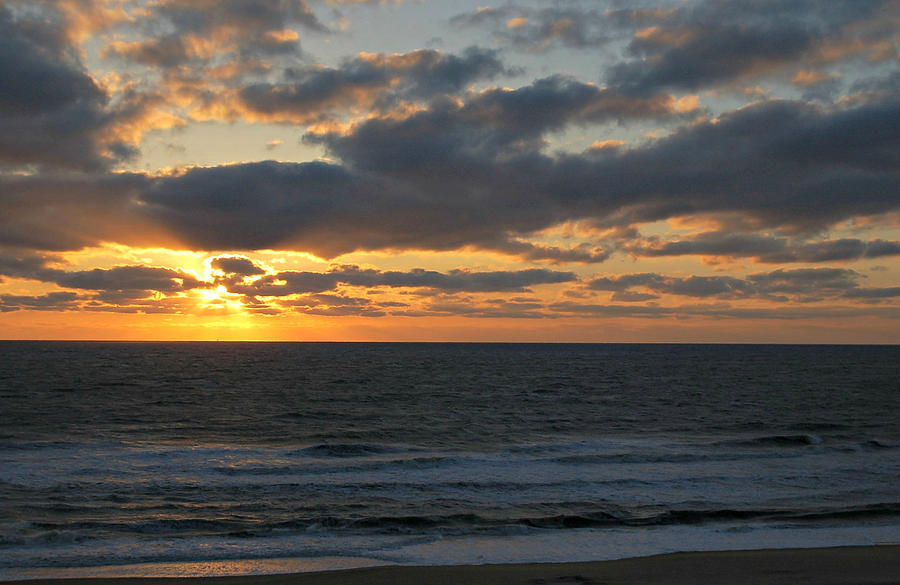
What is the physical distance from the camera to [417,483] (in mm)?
22062

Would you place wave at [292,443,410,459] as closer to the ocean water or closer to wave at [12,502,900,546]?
the ocean water

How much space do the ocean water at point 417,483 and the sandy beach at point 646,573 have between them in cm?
78

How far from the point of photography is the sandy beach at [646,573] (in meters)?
12.4

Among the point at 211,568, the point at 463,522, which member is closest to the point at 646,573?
the point at 463,522

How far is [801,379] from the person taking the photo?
79.3 metres

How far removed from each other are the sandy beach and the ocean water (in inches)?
30.8

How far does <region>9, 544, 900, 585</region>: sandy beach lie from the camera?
12.4m

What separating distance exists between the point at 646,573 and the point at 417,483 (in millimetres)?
10254

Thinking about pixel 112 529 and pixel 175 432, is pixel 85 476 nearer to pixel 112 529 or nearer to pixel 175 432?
pixel 112 529

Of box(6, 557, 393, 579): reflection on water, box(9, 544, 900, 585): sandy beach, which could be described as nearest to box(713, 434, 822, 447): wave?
box(9, 544, 900, 585): sandy beach

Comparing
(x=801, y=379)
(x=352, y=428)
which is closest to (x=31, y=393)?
(x=352, y=428)

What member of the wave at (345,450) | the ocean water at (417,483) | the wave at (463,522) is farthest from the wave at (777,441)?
the wave at (345,450)

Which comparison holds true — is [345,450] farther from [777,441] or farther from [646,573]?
[777,441]

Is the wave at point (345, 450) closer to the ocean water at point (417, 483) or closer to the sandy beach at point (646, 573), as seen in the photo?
the ocean water at point (417, 483)
